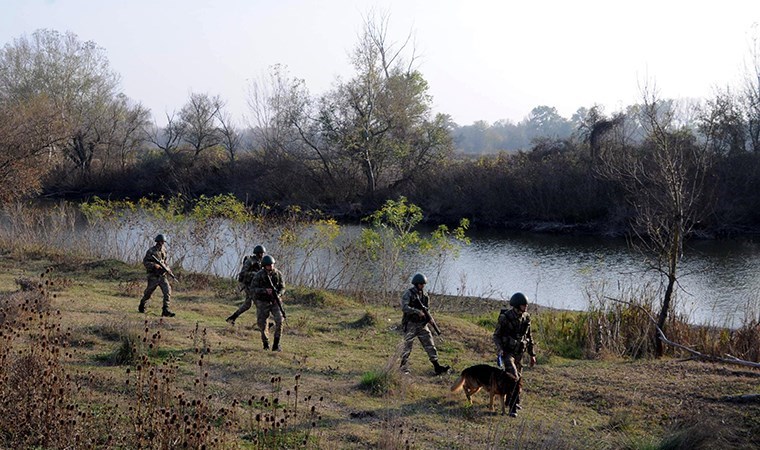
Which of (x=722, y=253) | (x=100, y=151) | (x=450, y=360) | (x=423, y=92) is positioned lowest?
(x=450, y=360)

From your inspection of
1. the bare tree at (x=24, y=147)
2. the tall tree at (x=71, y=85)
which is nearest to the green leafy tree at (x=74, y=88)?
the tall tree at (x=71, y=85)

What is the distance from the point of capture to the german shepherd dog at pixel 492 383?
9727mm

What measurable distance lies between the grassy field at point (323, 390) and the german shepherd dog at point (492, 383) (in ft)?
0.93

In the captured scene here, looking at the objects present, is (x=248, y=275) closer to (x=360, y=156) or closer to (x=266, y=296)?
(x=266, y=296)

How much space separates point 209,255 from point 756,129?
126 ft

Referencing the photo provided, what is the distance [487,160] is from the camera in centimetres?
5509

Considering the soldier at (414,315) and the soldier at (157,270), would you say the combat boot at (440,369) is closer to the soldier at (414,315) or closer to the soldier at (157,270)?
the soldier at (414,315)

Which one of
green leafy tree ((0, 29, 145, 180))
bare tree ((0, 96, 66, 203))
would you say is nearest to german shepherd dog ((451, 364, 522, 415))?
bare tree ((0, 96, 66, 203))

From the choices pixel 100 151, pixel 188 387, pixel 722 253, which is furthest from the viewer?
pixel 100 151

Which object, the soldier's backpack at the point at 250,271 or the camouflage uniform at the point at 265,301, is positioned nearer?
the camouflage uniform at the point at 265,301

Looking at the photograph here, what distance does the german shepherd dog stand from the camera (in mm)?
9727

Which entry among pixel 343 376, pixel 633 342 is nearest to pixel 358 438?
pixel 343 376

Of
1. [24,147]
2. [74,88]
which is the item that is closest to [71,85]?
[74,88]

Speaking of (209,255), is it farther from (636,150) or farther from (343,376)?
(636,150)
